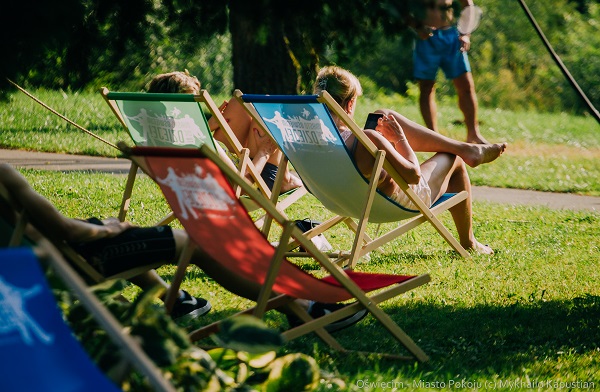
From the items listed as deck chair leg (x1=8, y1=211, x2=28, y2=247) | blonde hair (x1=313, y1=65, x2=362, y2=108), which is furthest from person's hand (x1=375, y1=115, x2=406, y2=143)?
deck chair leg (x1=8, y1=211, x2=28, y2=247)

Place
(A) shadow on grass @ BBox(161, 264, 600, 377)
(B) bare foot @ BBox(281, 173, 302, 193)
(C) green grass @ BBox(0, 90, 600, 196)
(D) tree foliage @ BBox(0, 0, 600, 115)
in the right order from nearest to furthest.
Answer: (D) tree foliage @ BBox(0, 0, 600, 115)
(A) shadow on grass @ BBox(161, 264, 600, 377)
(B) bare foot @ BBox(281, 173, 302, 193)
(C) green grass @ BBox(0, 90, 600, 196)

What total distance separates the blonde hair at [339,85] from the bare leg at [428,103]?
349 centimetres

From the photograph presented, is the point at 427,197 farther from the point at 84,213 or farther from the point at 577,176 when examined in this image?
the point at 577,176

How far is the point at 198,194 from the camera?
11.1 feet

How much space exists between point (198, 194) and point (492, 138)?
10415mm

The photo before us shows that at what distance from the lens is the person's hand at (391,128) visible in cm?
528

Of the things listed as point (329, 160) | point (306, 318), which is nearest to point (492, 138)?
point (329, 160)

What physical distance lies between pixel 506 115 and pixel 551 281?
1202 cm

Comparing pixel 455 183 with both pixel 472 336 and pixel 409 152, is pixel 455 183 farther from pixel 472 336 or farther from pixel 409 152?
pixel 472 336

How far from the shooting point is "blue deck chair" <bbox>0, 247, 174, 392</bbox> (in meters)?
2.12

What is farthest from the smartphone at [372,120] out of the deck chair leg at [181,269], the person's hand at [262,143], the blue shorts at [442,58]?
the blue shorts at [442,58]

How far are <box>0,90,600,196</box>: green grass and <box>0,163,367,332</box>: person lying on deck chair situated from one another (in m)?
4.40

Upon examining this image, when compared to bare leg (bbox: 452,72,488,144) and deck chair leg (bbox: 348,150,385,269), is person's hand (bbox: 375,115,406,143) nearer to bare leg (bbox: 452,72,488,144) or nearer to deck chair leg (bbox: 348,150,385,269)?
deck chair leg (bbox: 348,150,385,269)

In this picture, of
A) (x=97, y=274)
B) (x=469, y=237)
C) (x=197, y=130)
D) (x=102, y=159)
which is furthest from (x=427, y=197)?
(x=102, y=159)
